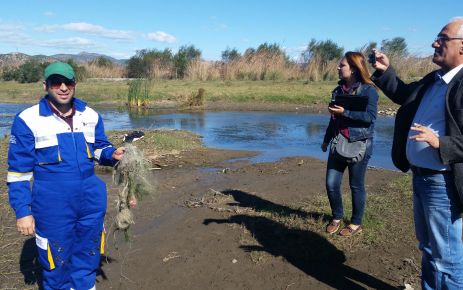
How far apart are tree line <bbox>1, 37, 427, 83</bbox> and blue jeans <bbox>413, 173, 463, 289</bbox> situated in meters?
24.0

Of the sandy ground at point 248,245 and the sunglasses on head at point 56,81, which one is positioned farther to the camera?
the sandy ground at point 248,245

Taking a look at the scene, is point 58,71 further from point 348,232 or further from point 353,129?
point 348,232

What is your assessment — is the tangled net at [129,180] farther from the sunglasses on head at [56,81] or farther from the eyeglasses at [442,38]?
the eyeglasses at [442,38]

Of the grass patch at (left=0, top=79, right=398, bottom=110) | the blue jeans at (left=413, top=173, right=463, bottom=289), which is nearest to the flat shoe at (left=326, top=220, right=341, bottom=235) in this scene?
the blue jeans at (left=413, top=173, right=463, bottom=289)

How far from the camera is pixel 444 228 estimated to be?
109 inches

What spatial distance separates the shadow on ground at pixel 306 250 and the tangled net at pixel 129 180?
1440 mm

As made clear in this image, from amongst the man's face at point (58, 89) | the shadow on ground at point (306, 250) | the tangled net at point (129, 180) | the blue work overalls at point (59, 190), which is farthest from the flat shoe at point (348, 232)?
the man's face at point (58, 89)

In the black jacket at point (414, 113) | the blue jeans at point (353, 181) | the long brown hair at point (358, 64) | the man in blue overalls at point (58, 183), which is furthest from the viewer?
the blue jeans at point (353, 181)

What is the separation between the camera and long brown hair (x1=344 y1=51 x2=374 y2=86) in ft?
14.2

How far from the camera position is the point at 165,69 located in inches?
1393

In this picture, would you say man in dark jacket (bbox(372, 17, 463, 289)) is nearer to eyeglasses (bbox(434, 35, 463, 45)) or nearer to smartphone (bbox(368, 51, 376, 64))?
eyeglasses (bbox(434, 35, 463, 45))

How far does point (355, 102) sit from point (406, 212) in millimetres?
1992

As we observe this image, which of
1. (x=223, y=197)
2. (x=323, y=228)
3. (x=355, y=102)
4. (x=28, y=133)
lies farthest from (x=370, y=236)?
(x=28, y=133)

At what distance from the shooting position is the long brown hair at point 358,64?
4.32 meters
